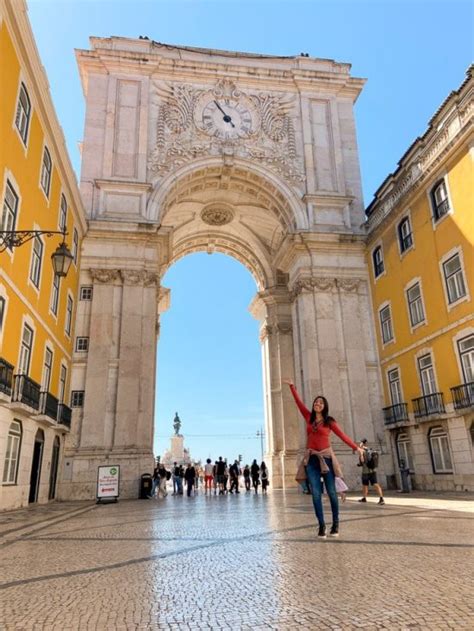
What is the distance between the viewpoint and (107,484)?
50.8 feet

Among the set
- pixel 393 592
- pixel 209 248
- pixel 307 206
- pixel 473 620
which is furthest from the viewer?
pixel 209 248

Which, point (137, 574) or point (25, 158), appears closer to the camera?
point (137, 574)

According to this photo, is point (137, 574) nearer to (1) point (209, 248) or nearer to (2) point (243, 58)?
(2) point (243, 58)

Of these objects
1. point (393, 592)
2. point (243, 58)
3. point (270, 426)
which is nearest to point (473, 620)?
point (393, 592)

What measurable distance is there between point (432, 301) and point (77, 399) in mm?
14521

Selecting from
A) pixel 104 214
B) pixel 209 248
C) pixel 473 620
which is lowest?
pixel 473 620

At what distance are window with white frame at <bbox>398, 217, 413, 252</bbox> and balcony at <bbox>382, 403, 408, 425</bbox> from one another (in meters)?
6.56

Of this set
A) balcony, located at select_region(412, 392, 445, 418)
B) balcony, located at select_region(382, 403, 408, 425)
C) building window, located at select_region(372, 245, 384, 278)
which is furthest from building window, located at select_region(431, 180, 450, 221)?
balcony, located at select_region(382, 403, 408, 425)

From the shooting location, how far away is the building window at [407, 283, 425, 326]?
59.9 feet

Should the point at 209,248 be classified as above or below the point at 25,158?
above

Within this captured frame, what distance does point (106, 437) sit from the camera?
18562 millimetres

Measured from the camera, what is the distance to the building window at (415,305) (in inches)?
719

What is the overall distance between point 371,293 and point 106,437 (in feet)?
45.5

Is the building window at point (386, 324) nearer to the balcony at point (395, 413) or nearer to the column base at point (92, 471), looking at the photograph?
the balcony at point (395, 413)
